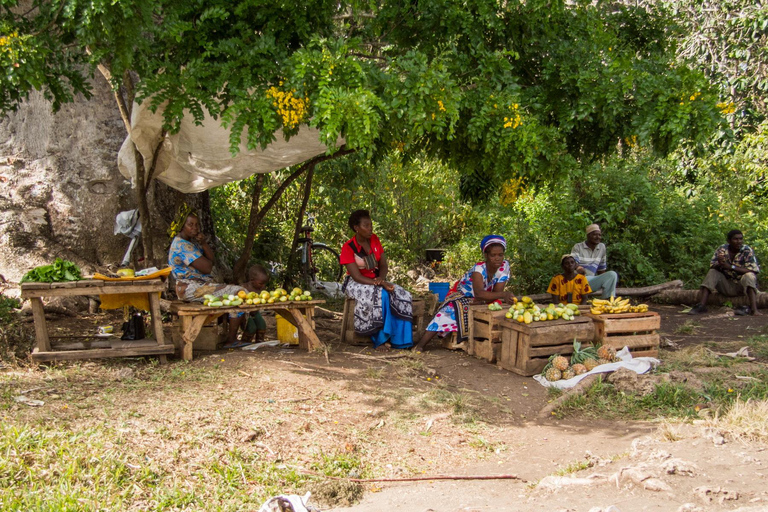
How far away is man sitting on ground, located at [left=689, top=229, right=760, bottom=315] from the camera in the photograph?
371 inches

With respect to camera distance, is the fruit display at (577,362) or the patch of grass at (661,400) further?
the fruit display at (577,362)

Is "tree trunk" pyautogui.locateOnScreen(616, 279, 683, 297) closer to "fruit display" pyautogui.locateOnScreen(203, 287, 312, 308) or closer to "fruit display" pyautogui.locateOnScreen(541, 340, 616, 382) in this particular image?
"fruit display" pyautogui.locateOnScreen(541, 340, 616, 382)

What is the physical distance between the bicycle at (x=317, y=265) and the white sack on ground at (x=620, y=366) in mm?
5233

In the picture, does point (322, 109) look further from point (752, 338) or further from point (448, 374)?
point (752, 338)

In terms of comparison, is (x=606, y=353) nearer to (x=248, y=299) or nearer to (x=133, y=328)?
(x=248, y=299)

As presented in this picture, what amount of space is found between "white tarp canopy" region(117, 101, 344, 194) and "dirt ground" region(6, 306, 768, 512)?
74.8 inches

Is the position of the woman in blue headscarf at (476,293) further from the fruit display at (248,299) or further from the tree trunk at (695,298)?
the tree trunk at (695,298)

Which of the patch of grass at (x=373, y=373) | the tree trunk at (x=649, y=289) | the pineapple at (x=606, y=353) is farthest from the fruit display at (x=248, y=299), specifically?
the tree trunk at (x=649, y=289)

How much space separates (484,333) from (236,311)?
247cm

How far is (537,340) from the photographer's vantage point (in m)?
6.07

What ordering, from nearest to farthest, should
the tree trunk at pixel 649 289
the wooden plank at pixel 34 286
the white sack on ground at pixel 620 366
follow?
the wooden plank at pixel 34 286 < the white sack on ground at pixel 620 366 < the tree trunk at pixel 649 289

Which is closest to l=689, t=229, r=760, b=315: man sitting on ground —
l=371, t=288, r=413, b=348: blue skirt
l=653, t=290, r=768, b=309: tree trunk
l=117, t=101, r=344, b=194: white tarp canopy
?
l=653, t=290, r=768, b=309: tree trunk

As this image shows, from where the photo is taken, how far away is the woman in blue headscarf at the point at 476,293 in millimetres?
6863

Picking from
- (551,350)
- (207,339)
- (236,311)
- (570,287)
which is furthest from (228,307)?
(570,287)
